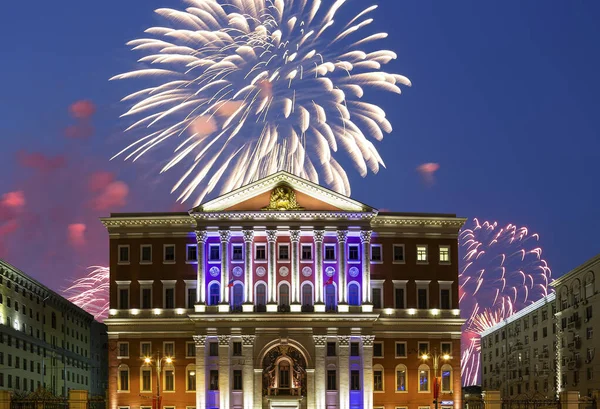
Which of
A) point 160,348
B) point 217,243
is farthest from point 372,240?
point 160,348

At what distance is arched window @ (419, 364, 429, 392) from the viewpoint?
4326 inches

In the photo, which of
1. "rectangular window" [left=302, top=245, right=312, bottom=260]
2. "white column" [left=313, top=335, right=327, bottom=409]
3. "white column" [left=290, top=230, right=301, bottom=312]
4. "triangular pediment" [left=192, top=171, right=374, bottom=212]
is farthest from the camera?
"rectangular window" [left=302, top=245, right=312, bottom=260]

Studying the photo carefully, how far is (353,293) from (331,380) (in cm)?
959

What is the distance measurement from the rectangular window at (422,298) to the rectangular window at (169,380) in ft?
90.1

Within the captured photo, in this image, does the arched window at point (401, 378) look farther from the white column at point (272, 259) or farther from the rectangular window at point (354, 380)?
the white column at point (272, 259)

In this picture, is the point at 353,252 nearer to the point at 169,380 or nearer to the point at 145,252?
the point at 145,252

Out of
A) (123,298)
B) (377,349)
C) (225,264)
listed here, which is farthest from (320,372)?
(123,298)

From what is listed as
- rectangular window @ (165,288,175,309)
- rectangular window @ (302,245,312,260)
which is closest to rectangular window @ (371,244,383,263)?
rectangular window @ (302,245,312,260)

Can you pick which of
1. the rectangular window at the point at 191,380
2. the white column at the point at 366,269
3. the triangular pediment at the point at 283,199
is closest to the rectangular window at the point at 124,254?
the triangular pediment at the point at 283,199

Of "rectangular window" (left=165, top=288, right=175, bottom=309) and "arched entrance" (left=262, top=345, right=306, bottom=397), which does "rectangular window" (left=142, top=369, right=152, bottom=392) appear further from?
"arched entrance" (left=262, top=345, right=306, bottom=397)

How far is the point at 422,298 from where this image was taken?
370 feet

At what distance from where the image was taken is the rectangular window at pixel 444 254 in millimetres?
113812

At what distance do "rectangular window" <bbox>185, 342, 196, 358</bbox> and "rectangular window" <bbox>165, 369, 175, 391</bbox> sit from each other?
2.49 metres

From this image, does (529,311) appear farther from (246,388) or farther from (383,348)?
(246,388)
